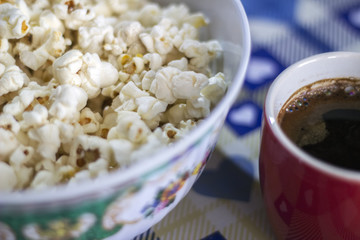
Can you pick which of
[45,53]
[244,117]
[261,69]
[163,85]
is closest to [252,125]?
[244,117]

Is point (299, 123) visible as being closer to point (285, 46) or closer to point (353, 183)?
point (353, 183)

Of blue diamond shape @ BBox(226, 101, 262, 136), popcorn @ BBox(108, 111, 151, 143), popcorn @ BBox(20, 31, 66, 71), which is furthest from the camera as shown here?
blue diamond shape @ BBox(226, 101, 262, 136)

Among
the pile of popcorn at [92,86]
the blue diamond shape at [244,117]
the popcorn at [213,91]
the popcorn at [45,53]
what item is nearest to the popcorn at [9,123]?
the pile of popcorn at [92,86]

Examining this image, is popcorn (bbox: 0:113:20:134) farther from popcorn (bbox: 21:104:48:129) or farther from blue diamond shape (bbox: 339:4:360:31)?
blue diamond shape (bbox: 339:4:360:31)

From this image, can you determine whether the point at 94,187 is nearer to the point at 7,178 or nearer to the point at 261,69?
the point at 7,178

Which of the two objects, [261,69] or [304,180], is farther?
[261,69]

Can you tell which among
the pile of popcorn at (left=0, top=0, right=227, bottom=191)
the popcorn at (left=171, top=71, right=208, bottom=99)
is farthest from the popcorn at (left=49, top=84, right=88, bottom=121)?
the popcorn at (left=171, top=71, right=208, bottom=99)
